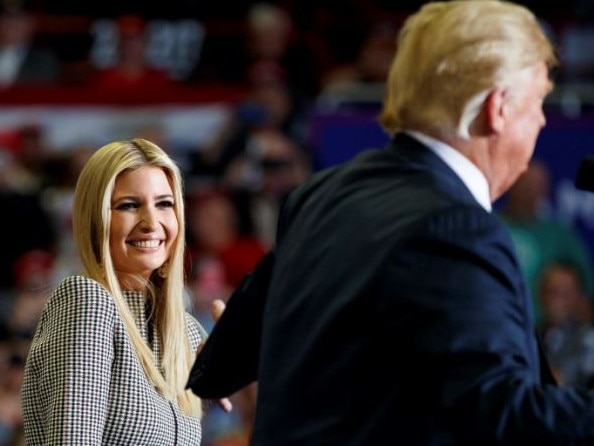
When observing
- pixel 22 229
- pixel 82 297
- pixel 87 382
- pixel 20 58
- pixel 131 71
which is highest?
pixel 82 297

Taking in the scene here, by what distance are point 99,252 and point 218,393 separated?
46 cm

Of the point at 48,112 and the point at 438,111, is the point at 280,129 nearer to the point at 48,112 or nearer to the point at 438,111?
the point at 48,112

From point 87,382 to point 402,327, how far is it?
89 centimetres

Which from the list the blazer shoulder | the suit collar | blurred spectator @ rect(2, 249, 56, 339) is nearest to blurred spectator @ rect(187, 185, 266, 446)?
blurred spectator @ rect(2, 249, 56, 339)

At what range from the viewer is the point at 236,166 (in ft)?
30.2

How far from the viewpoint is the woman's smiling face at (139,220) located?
3.48 meters

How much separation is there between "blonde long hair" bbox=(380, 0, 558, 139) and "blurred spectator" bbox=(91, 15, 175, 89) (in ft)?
22.9

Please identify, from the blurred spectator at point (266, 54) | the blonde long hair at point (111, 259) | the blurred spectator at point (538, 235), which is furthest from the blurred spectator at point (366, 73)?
the blonde long hair at point (111, 259)

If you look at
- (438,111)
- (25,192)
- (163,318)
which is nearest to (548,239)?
(25,192)

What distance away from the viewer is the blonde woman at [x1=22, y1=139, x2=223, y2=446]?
3332 mm

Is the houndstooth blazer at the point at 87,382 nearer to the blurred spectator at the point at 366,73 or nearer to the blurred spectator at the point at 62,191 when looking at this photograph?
the blurred spectator at the point at 62,191

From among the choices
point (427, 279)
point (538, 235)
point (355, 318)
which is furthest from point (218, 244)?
point (427, 279)

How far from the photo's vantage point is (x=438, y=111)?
286 centimetres

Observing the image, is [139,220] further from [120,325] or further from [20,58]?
[20,58]
